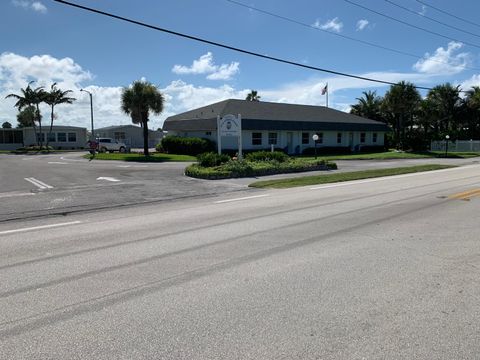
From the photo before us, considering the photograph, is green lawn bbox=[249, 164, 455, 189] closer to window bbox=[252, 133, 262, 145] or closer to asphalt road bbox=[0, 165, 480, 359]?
asphalt road bbox=[0, 165, 480, 359]

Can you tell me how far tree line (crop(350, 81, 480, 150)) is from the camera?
51.4 metres

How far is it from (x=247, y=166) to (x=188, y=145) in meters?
18.8

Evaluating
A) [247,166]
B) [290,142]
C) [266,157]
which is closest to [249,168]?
[247,166]

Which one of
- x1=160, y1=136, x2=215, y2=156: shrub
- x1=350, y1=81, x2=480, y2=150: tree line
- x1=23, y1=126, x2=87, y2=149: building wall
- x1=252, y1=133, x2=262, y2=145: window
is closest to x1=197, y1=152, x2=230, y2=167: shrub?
x1=160, y1=136, x2=215, y2=156: shrub

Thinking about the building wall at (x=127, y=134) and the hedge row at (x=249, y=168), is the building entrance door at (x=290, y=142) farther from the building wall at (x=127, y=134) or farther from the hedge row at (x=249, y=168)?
the building wall at (x=127, y=134)

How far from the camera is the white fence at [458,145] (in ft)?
174

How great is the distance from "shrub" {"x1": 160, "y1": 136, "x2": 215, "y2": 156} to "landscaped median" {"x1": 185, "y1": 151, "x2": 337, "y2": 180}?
1472cm

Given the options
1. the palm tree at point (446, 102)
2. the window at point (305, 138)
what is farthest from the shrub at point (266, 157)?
the palm tree at point (446, 102)

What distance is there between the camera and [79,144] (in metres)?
61.2

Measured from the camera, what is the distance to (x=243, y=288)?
16.6ft

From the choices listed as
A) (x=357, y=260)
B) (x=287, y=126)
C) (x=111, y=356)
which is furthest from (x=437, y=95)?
(x=111, y=356)

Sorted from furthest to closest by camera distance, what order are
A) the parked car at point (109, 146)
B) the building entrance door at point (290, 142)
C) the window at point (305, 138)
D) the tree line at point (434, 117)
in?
1. the tree line at point (434, 117)
2. the parked car at point (109, 146)
3. the window at point (305, 138)
4. the building entrance door at point (290, 142)

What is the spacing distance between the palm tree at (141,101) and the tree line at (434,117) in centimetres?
2565

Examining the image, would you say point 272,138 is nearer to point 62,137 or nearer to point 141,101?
point 141,101
